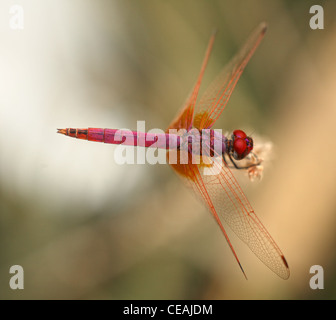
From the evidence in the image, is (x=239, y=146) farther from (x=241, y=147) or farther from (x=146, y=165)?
(x=146, y=165)

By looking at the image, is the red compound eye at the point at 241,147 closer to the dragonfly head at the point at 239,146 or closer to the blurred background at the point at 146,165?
the dragonfly head at the point at 239,146

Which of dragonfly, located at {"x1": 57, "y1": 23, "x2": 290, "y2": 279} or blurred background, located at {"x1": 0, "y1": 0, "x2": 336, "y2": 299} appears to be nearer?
dragonfly, located at {"x1": 57, "y1": 23, "x2": 290, "y2": 279}

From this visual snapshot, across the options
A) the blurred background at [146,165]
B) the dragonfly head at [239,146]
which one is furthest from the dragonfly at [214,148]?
the blurred background at [146,165]

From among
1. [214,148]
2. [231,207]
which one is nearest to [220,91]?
[214,148]

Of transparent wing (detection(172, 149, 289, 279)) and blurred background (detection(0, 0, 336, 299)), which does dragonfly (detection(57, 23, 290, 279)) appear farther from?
blurred background (detection(0, 0, 336, 299))

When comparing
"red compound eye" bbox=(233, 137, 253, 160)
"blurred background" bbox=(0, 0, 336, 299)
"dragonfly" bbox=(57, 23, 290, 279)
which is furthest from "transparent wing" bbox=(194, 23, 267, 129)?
"blurred background" bbox=(0, 0, 336, 299)
